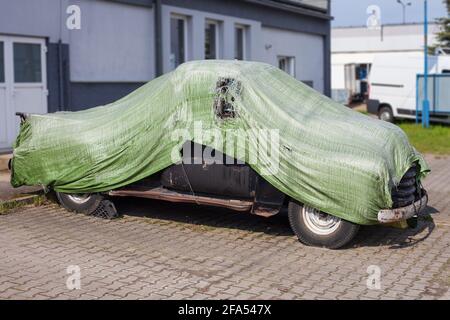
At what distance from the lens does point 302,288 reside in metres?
5.66

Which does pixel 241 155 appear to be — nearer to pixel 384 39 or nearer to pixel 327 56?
pixel 327 56

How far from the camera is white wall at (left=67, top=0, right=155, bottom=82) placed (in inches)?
521

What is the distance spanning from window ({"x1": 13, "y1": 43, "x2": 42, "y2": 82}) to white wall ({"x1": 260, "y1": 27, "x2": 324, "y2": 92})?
884cm

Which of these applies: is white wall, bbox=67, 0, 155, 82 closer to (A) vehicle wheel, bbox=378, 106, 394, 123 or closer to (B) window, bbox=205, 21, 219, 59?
(B) window, bbox=205, 21, 219, 59

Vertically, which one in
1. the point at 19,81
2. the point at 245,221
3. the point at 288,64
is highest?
the point at 288,64

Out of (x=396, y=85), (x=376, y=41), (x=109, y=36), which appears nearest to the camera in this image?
(x=109, y=36)

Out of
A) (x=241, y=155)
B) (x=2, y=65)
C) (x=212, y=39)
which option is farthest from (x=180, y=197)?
(x=212, y=39)

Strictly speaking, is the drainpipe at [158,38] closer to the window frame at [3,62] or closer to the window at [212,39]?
the window at [212,39]

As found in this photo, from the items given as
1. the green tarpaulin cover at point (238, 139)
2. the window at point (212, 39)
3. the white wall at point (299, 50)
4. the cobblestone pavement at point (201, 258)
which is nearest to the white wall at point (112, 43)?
the window at point (212, 39)

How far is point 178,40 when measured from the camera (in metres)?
16.5

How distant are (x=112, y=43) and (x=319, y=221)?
8.57 metres

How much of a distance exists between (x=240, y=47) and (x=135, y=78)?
5320mm
